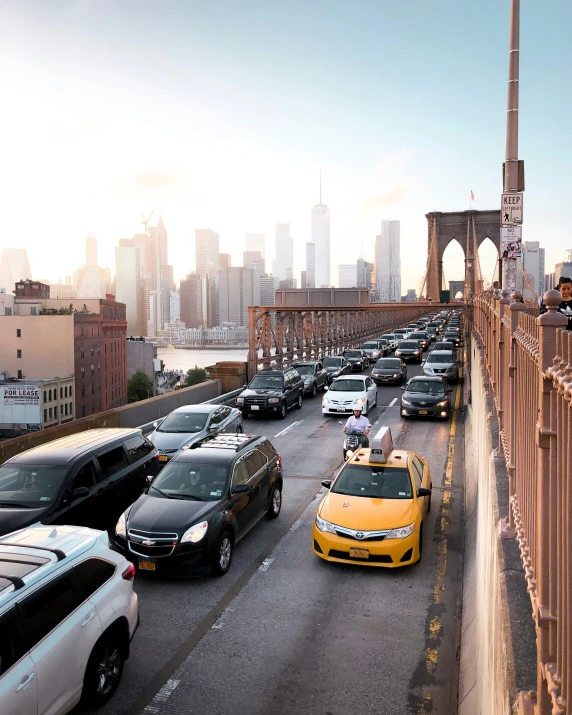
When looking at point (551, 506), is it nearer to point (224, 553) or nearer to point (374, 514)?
point (374, 514)

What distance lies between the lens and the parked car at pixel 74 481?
884 cm

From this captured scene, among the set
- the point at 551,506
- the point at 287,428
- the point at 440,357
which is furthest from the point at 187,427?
the point at 440,357

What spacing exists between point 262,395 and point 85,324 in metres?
102

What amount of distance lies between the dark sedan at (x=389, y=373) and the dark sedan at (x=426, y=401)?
7705mm

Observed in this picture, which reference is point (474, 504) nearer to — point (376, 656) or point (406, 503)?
point (406, 503)

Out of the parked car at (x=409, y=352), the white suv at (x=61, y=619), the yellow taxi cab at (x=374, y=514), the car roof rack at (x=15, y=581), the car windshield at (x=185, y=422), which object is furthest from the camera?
the parked car at (x=409, y=352)

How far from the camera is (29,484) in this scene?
362 inches

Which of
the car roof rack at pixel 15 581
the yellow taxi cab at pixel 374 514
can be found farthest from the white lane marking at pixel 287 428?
the car roof rack at pixel 15 581

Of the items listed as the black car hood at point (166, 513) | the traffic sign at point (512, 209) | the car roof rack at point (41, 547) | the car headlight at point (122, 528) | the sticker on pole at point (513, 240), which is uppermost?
the traffic sign at point (512, 209)

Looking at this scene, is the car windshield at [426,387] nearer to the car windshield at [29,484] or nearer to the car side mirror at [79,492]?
the car side mirror at [79,492]

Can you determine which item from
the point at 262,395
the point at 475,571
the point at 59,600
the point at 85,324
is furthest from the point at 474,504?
the point at 85,324

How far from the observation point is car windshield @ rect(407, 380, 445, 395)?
2175 centimetres

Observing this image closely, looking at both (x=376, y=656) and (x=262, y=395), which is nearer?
(x=376, y=656)

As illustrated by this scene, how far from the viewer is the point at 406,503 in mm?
9531
